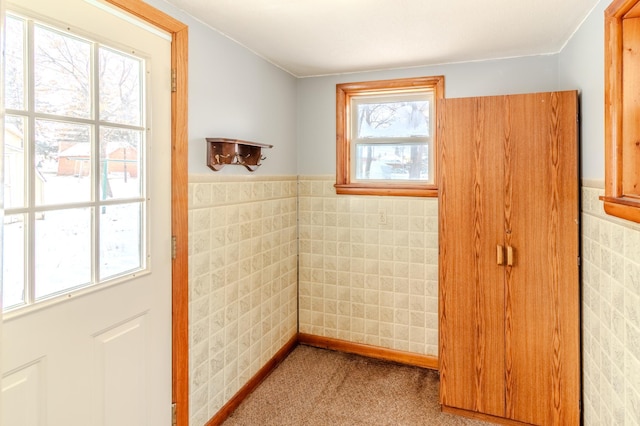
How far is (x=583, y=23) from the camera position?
199cm

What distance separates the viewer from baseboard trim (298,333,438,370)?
2916 mm

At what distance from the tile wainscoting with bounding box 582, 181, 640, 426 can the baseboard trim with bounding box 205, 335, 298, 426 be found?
1.93 meters

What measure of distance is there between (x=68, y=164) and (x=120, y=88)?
1.30 feet

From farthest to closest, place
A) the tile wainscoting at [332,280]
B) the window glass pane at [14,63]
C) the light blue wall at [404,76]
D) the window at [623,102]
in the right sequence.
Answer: the light blue wall at [404,76] < the tile wainscoting at [332,280] < the window at [623,102] < the window glass pane at [14,63]

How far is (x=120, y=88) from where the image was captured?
1.58 meters

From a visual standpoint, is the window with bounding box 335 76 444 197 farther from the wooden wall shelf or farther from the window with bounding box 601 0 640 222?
the window with bounding box 601 0 640 222

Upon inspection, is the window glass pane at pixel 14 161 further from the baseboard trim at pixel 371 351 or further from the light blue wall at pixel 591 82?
the baseboard trim at pixel 371 351

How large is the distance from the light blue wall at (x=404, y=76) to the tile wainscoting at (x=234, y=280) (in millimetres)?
320

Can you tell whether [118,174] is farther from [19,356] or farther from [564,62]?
[564,62]

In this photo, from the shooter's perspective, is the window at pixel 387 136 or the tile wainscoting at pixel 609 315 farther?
the window at pixel 387 136

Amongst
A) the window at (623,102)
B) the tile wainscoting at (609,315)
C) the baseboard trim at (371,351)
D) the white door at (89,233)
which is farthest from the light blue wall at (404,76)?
the white door at (89,233)

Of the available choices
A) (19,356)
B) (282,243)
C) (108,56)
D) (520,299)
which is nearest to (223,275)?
(282,243)

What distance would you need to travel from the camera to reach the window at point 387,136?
A: 290 centimetres

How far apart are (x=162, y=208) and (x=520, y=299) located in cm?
199
